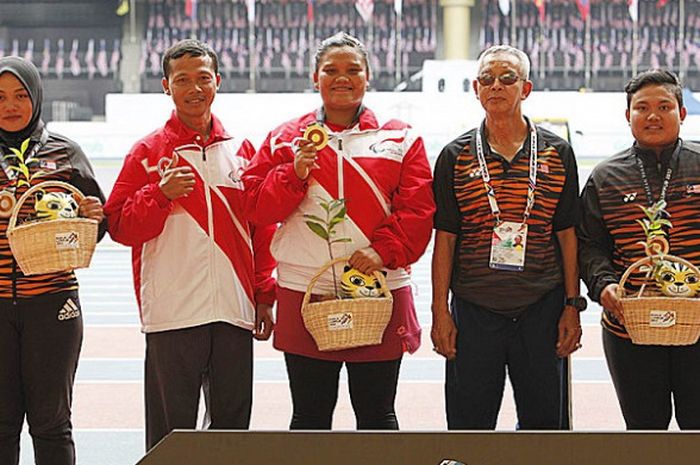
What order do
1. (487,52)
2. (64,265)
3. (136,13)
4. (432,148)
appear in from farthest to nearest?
1. (136,13)
2. (432,148)
3. (487,52)
4. (64,265)

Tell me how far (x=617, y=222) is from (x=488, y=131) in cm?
51

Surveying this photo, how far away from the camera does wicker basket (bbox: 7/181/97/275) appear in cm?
290

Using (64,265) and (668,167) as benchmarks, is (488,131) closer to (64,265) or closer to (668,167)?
(668,167)

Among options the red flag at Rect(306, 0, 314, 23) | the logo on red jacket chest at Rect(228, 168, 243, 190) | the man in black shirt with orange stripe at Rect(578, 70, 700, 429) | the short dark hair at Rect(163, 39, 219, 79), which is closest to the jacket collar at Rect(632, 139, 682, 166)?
the man in black shirt with orange stripe at Rect(578, 70, 700, 429)

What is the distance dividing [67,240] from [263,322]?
713mm

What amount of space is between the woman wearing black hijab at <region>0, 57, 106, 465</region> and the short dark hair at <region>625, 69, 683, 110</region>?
176 centimetres

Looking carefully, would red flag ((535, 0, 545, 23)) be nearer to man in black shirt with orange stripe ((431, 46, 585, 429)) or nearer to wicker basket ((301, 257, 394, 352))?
man in black shirt with orange stripe ((431, 46, 585, 429))

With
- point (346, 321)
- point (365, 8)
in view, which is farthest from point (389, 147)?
point (365, 8)

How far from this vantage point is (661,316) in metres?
2.83

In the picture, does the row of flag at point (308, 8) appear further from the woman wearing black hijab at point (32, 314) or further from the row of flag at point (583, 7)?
the woman wearing black hijab at point (32, 314)

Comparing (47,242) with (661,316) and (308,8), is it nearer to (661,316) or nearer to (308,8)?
(661,316)

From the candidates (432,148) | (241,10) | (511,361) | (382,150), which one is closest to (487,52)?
(382,150)

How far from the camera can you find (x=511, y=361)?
316 cm

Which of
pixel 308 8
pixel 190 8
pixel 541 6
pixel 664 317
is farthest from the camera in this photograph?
pixel 308 8
